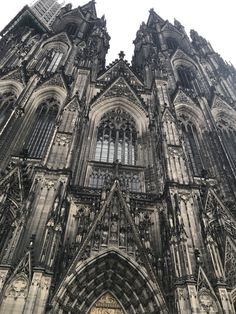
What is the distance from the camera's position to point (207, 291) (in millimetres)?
9875

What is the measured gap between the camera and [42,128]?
18344mm

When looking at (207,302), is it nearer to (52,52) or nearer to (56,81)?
(56,81)

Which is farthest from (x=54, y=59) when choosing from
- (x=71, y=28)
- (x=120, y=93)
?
(x=71, y=28)

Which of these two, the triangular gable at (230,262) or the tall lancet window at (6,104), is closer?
the triangular gable at (230,262)

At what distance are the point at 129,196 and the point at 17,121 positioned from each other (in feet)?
26.5

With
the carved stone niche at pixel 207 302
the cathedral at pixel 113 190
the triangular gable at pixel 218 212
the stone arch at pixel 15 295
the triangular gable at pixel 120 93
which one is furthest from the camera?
the triangular gable at pixel 120 93

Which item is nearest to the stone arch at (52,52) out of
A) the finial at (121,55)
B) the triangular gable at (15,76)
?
the triangular gable at (15,76)

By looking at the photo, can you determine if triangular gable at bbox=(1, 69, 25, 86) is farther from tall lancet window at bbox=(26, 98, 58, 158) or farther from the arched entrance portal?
the arched entrance portal

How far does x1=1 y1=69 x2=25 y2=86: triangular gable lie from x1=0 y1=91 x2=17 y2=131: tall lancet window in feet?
3.66

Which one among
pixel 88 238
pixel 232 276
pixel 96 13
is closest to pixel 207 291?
pixel 232 276

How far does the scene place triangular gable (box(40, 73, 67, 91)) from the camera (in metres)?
21.5

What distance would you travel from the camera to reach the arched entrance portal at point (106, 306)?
36.4 feet

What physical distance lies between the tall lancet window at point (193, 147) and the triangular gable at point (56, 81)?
8535mm

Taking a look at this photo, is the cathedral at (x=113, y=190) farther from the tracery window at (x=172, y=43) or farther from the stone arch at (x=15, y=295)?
the tracery window at (x=172, y=43)
